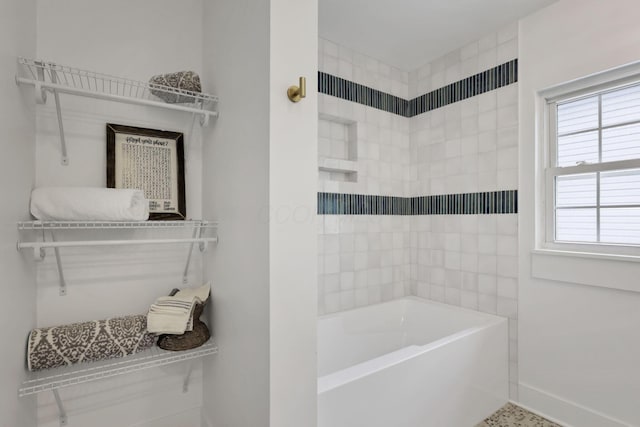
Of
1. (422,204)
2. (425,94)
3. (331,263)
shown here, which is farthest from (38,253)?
(425,94)

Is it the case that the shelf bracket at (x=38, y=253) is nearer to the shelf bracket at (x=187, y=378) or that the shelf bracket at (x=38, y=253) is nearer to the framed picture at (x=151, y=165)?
the framed picture at (x=151, y=165)

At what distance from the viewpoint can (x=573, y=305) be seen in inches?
75.7

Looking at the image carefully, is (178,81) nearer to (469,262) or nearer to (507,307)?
(469,262)

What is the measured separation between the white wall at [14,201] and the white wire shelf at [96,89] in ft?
0.21

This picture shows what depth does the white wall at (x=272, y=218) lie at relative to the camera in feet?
3.59

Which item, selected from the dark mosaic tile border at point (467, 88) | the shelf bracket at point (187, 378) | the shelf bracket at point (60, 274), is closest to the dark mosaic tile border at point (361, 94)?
the dark mosaic tile border at point (467, 88)

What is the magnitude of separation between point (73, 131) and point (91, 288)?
2.32 feet

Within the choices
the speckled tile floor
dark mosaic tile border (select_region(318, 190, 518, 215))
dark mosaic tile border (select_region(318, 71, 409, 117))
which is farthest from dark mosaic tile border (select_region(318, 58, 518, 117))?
the speckled tile floor

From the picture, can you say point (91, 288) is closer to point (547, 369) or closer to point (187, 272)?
point (187, 272)

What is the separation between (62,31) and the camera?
1.41m

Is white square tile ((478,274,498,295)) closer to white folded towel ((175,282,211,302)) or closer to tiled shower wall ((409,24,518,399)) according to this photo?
tiled shower wall ((409,24,518,399))

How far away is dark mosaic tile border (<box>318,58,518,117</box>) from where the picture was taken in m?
2.28

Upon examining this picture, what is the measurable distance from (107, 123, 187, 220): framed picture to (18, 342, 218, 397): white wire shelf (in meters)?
0.63

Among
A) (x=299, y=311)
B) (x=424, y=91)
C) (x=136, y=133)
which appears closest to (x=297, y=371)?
(x=299, y=311)
